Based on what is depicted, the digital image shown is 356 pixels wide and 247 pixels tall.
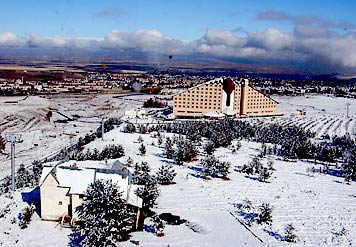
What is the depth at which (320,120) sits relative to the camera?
62031 millimetres

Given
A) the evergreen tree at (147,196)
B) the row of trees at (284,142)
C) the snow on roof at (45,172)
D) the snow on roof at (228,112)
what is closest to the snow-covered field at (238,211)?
the evergreen tree at (147,196)

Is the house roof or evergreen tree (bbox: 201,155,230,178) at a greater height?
the house roof

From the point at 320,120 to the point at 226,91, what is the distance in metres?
14.7

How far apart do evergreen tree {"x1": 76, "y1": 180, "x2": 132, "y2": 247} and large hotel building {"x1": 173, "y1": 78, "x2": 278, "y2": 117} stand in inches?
1792

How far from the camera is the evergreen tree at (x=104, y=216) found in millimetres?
14784

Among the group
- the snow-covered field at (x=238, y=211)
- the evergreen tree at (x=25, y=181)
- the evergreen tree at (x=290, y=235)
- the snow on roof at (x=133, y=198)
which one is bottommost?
the evergreen tree at (x=25, y=181)

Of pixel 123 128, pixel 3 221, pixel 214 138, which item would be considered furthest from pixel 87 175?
pixel 123 128

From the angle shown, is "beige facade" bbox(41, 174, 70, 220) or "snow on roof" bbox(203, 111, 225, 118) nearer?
"beige facade" bbox(41, 174, 70, 220)

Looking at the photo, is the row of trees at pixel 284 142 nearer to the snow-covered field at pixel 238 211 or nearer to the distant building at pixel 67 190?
the snow-covered field at pixel 238 211

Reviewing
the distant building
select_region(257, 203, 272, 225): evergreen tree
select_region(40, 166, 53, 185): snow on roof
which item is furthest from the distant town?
select_region(257, 203, 272, 225): evergreen tree

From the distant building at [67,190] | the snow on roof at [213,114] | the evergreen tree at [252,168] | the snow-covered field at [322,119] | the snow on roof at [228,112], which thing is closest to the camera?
the distant building at [67,190]

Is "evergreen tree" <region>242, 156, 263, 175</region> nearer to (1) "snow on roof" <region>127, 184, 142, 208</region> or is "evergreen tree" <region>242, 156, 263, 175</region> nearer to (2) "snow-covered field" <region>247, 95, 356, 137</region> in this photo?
(1) "snow on roof" <region>127, 184, 142, 208</region>

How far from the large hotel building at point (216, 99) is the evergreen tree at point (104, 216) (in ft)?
149

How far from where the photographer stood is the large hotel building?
62875mm
